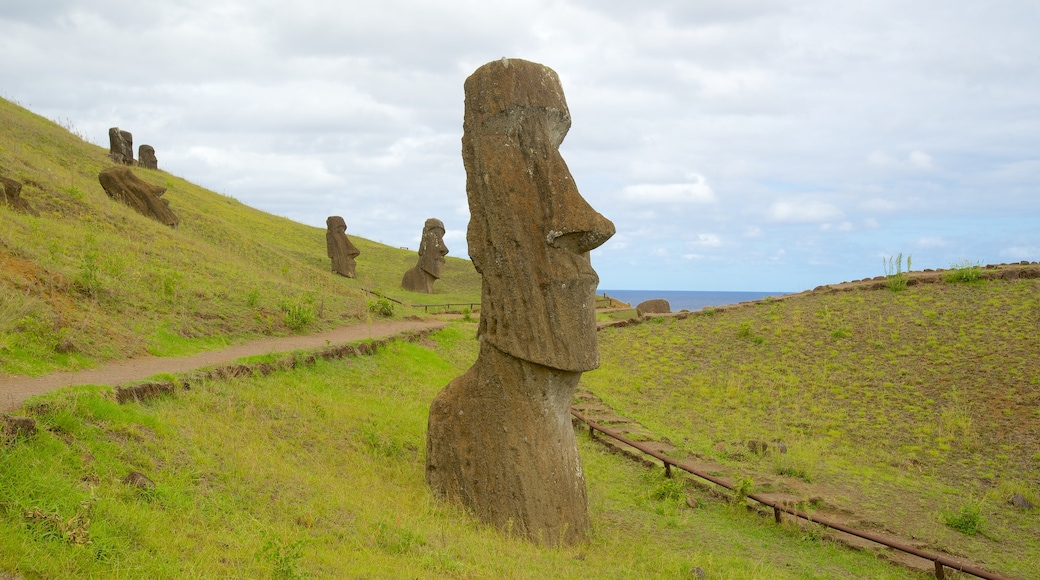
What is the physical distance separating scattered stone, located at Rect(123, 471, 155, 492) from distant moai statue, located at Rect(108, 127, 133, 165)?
35.8 meters

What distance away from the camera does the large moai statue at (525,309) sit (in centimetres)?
A: 761

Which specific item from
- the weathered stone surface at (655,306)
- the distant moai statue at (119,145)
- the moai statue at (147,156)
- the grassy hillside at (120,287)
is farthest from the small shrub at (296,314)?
the moai statue at (147,156)

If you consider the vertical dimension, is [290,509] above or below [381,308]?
below

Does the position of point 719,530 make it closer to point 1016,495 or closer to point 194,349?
point 1016,495

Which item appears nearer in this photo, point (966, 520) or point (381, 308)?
point (966, 520)

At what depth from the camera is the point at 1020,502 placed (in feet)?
33.6

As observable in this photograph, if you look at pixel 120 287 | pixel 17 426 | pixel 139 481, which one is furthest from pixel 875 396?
pixel 120 287

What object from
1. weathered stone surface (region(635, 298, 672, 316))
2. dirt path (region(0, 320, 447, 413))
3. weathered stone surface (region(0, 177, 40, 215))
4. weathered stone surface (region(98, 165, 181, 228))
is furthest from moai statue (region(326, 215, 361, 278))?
weathered stone surface (region(0, 177, 40, 215))

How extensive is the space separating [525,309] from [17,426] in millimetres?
4417

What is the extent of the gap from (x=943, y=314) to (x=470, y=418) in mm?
13959

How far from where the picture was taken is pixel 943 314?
17.5m

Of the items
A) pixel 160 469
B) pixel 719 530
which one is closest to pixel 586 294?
pixel 719 530

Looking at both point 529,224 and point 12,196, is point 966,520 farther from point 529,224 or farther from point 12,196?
point 12,196

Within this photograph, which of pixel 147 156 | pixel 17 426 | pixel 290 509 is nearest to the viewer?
pixel 17 426
